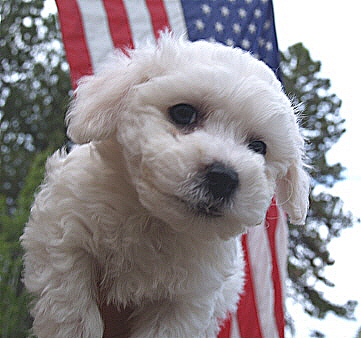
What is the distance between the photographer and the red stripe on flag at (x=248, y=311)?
5289mm

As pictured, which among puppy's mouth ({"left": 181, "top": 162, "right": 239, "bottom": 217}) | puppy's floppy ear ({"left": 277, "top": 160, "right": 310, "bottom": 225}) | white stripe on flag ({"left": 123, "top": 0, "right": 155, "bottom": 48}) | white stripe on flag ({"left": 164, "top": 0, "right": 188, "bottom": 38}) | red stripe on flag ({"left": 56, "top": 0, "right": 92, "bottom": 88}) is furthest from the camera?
white stripe on flag ({"left": 164, "top": 0, "right": 188, "bottom": 38})

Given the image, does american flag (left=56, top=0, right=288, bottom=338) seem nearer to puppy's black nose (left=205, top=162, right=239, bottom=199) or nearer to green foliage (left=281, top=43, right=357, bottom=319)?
puppy's black nose (left=205, top=162, right=239, bottom=199)

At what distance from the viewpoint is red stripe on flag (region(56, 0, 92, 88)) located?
189 inches

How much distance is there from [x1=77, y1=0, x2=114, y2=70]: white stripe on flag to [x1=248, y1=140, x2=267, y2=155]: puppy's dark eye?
256 cm

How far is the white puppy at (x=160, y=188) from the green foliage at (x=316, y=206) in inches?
546

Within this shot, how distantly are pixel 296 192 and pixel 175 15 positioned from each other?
3.21 meters

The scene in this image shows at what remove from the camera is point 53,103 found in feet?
61.2

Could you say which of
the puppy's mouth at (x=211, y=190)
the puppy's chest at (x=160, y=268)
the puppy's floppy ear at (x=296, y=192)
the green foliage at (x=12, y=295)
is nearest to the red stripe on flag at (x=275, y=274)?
the puppy's floppy ear at (x=296, y=192)

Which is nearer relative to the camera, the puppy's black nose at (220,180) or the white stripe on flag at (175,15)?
the puppy's black nose at (220,180)

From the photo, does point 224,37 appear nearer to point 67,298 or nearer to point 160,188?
point 160,188

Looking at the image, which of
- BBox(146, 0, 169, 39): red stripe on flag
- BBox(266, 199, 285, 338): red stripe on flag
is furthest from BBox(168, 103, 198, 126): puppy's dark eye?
BBox(266, 199, 285, 338): red stripe on flag

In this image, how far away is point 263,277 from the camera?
549 centimetres

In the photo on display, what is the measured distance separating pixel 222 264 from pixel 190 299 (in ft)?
1.07

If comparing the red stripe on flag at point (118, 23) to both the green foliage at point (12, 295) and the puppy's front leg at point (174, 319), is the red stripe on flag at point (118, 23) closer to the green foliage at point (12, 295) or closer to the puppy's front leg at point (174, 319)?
the green foliage at point (12, 295)
